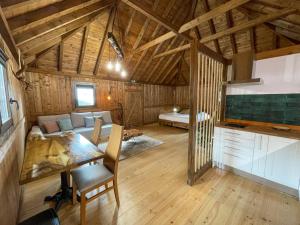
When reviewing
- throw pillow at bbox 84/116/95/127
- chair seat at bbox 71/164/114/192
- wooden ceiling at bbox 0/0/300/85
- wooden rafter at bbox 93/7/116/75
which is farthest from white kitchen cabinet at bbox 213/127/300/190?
wooden rafter at bbox 93/7/116/75

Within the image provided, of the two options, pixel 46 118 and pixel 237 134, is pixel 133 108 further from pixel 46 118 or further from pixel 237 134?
pixel 237 134

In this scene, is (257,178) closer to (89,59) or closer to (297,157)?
(297,157)

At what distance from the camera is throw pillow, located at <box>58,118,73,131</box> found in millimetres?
4204

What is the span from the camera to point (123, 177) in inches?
103

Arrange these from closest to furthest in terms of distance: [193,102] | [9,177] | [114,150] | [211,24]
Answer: [9,177] < [114,150] < [193,102] < [211,24]

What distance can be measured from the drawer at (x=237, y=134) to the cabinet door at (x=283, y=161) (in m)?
0.27

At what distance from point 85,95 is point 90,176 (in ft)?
14.1

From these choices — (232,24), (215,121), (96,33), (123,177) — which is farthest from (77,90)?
(232,24)

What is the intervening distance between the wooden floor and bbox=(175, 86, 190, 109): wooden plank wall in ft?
20.7

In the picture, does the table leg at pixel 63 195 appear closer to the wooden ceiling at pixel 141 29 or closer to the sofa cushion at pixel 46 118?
the wooden ceiling at pixel 141 29

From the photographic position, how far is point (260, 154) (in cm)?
233

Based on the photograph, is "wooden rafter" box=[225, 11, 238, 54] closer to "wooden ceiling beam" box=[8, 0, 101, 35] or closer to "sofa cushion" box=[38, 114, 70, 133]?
"wooden ceiling beam" box=[8, 0, 101, 35]

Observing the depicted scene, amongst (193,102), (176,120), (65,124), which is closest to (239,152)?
(193,102)

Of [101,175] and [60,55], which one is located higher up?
[60,55]
